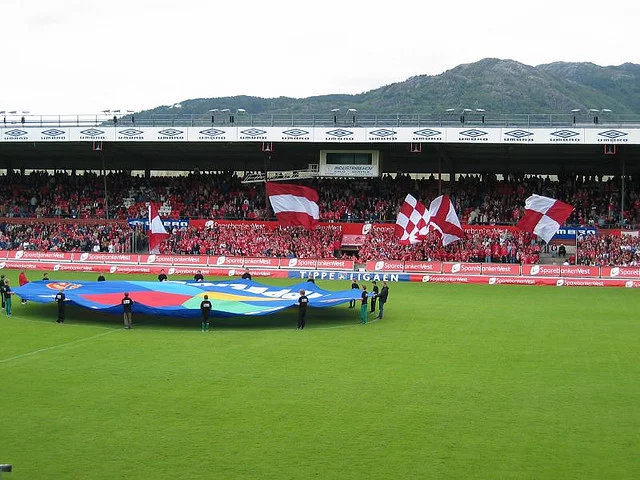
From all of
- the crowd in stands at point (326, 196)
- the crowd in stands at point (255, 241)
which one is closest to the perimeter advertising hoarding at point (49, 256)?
the crowd in stands at point (255, 241)

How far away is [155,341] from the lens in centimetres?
2159

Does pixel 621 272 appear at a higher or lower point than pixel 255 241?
lower

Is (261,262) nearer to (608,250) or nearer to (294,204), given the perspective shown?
(294,204)

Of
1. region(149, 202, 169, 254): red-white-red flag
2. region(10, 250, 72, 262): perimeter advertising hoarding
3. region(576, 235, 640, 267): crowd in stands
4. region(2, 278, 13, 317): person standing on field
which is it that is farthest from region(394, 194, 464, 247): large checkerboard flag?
region(2, 278, 13, 317): person standing on field

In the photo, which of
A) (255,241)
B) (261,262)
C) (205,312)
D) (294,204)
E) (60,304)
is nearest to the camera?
(205,312)

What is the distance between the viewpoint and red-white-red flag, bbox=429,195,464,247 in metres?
42.2

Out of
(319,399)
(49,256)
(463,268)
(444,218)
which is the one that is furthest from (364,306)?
(49,256)

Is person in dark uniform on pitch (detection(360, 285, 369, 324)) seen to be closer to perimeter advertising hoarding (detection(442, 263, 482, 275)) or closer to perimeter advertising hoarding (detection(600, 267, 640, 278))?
perimeter advertising hoarding (detection(442, 263, 482, 275))

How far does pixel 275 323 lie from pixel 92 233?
28.7 meters

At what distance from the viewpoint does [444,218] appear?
4231 centimetres

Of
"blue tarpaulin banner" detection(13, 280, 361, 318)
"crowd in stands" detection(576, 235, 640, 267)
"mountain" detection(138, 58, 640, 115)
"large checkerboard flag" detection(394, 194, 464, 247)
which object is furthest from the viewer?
"mountain" detection(138, 58, 640, 115)

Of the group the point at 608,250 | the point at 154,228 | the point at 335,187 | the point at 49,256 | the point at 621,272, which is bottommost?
the point at 49,256

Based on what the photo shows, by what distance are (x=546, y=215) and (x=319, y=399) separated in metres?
28.4

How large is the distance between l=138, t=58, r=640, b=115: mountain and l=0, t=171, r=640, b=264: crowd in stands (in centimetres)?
6414
